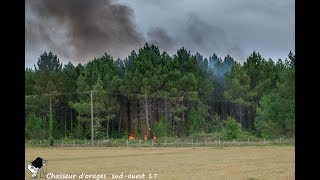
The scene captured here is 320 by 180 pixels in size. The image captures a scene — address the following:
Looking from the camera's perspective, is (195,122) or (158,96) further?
(195,122)

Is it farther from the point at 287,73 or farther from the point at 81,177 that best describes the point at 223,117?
the point at 81,177

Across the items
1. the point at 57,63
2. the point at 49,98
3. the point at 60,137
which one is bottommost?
the point at 60,137

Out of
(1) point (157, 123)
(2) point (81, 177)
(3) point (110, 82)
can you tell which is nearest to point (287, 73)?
(1) point (157, 123)

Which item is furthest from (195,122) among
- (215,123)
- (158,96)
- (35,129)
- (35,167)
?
(35,167)

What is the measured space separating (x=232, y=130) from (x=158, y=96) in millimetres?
7839

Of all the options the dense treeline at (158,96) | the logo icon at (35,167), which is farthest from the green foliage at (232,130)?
the logo icon at (35,167)

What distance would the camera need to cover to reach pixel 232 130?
143 feet

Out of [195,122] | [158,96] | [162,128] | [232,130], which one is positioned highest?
[158,96]

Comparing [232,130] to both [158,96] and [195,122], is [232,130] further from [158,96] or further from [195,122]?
[158,96]

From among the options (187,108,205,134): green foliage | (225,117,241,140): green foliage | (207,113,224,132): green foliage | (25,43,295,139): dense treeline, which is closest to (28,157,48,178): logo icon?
(25,43,295,139): dense treeline

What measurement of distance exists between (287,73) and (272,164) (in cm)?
1967
